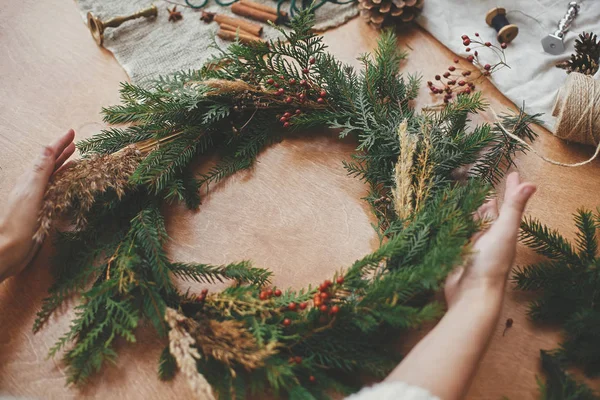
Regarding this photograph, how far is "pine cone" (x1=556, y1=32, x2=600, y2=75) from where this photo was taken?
114cm

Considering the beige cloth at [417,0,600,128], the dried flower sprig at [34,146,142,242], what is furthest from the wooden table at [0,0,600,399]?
the dried flower sprig at [34,146,142,242]

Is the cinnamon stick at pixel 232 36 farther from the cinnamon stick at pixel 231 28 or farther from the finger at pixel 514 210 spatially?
the finger at pixel 514 210

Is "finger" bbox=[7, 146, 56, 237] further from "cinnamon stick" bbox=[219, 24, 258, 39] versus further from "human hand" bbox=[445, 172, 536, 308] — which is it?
"human hand" bbox=[445, 172, 536, 308]

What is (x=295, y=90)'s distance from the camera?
111 cm

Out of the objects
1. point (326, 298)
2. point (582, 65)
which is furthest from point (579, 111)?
point (326, 298)

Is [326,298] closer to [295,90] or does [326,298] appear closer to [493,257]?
[493,257]

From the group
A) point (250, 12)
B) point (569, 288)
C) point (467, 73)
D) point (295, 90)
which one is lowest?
point (569, 288)

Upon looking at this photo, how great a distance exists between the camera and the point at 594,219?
1009 mm

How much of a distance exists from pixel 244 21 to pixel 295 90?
0.40 metres

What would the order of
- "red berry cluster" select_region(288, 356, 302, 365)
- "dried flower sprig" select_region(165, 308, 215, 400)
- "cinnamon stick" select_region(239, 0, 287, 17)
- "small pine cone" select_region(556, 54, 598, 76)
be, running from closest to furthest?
"dried flower sprig" select_region(165, 308, 215, 400) < "red berry cluster" select_region(288, 356, 302, 365) < "small pine cone" select_region(556, 54, 598, 76) < "cinnamon stick" select_region(239, 0, 287, 17)

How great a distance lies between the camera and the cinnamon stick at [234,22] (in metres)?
1.34

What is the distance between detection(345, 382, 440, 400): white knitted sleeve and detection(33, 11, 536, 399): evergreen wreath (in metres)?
0.08

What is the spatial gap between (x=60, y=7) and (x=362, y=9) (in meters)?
0.91

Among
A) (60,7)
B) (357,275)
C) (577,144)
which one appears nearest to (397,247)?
(357,275)
